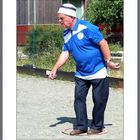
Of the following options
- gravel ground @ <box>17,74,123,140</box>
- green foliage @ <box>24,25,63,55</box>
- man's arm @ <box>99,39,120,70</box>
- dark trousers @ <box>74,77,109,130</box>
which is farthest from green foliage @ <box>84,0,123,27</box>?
man's arm @ <box>99,39,120,70</box>

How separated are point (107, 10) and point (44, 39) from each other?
13.0 feet

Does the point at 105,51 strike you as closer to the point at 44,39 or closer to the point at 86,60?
the point at 86,60

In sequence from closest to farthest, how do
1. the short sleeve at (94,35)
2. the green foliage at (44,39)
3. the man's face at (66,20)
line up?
the short sleeve at (94,35) < the man's face at (66,20) < the green foliage at (44,39)

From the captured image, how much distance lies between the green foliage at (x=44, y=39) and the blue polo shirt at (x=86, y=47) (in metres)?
7.25

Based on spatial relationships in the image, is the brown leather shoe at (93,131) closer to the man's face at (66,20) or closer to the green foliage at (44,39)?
the man's face at (66,20)

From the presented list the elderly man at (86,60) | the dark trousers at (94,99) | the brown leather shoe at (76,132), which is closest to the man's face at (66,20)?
the elderly man at (86,60)

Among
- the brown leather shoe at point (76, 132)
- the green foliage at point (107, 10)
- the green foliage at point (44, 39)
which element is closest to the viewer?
the brown leather shoe at point (76, 132)

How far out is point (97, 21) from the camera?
17000 mm

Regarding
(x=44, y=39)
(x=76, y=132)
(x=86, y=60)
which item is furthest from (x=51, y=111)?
(x=44, y=39)

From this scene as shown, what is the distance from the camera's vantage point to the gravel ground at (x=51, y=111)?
21.2 ft

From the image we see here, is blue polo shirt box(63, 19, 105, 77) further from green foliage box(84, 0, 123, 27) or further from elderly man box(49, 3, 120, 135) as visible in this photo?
green foliage box(84, 0, 123, 27)

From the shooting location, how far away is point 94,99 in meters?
6.42

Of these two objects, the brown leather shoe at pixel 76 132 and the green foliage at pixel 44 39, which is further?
the green foliage at pixel 44 39
